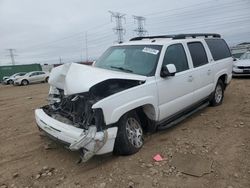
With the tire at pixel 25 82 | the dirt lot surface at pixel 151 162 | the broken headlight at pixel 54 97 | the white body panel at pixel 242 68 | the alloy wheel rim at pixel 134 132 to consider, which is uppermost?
the broken headlight at pixel 54 97

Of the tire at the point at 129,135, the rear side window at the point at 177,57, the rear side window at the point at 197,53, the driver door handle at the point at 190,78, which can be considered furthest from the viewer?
the rear side window at the point at 197,53

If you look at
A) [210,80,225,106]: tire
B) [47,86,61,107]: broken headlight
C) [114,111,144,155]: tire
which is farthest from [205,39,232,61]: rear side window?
[47,86,61,107]: broken headlight

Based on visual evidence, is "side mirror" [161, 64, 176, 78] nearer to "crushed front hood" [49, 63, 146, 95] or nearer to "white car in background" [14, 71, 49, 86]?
"crushed front hood" [49, 63, 146, 95]

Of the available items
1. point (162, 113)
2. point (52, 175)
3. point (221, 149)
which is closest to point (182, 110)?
point (162, 113)

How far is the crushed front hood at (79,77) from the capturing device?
397cm

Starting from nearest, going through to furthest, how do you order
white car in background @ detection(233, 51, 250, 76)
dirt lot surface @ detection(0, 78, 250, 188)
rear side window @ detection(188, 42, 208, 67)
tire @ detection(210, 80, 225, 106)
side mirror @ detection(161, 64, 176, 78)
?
dirt lot surface @ detection(0, 78, 250, 188) < side mirror @ detection(161, 64, 176, 78) < rear side window @ detection(188, 42, 208, 67) < tire @ detection(210, 80, 225, 106) < white car in background @ detection(233, 51, 250, 76)

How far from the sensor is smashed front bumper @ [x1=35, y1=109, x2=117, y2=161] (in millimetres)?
3676

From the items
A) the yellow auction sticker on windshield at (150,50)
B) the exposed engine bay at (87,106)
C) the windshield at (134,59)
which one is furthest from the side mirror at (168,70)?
the exposed engine bay at (87,106)

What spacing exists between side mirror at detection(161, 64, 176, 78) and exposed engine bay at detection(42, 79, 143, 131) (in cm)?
61

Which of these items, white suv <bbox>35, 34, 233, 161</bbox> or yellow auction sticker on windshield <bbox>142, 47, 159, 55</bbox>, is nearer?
white suv <bbox>35, 34, 233, 161</bbox>

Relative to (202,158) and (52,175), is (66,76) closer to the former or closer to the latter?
(52,175)

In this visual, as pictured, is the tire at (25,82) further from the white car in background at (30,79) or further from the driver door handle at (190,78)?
the driver door handle at (190,78)

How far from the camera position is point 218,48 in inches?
289

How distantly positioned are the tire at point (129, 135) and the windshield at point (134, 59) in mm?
877
